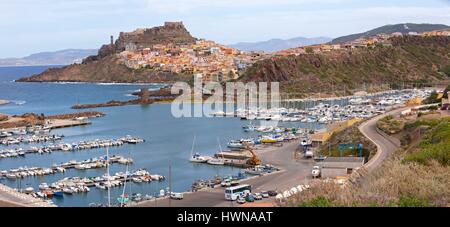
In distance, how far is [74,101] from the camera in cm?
2522

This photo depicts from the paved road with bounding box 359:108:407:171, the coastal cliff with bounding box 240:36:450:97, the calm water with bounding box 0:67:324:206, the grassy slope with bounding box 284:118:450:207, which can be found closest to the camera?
the grassy slope with bounding box 284:118:450:207

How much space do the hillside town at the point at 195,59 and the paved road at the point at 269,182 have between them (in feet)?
60.0

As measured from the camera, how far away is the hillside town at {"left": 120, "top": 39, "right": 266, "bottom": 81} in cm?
3098

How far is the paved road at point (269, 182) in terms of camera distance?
7090mm

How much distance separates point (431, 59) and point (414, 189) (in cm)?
2930

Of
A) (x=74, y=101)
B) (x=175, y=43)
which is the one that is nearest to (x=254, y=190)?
(x=74, y=101)

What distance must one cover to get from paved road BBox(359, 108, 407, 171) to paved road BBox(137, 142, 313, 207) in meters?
0.93

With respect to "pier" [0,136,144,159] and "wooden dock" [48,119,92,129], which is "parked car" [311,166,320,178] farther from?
"wooden dock" [48,119,92,129]

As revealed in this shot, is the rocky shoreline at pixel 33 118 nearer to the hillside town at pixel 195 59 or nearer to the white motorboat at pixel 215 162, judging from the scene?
the white motorboat at pixel 215 162

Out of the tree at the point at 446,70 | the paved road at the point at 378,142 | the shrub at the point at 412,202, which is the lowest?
the paved road at the point at 378,142

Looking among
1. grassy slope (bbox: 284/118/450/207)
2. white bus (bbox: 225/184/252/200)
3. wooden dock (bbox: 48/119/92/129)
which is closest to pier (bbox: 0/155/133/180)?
white bus (bbox: 225/184/252/200)

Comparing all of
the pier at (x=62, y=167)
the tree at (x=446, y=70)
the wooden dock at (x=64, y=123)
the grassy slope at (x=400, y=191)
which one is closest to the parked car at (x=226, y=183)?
the pier at (x=62, y=167)

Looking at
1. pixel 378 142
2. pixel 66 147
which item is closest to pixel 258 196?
pixel 378 142

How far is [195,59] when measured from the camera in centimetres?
3647
